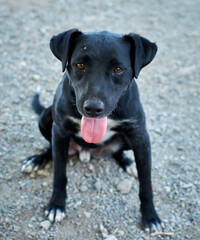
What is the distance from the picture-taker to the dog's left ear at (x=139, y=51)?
2.97m

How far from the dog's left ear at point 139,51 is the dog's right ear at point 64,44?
1.69 feet

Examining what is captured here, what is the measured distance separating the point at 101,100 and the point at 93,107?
0.10 m

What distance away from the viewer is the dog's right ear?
2.97 meters

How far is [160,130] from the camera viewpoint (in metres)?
4.76

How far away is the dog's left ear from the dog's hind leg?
1.40 metres

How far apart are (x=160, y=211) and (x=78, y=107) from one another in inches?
63.7

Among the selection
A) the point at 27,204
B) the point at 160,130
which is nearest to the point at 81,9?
the point at 160,130

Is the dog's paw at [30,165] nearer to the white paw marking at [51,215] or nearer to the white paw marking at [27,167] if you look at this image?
the white paw marking at [27,167]

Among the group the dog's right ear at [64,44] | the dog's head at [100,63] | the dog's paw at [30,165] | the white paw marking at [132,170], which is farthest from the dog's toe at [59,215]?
the dog's right ear at [64,44]

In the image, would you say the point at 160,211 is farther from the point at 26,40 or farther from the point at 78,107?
the point at 26,40

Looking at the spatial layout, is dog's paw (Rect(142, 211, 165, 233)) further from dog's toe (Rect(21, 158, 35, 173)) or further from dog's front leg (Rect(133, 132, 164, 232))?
dog's toe (Rect(21, 158, 35, 173))

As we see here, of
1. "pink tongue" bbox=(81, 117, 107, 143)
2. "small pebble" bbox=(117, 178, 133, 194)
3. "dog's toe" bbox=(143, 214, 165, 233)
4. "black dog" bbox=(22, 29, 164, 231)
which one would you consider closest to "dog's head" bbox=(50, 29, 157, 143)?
"black dog" bbox=(22, 29, 164, 231)

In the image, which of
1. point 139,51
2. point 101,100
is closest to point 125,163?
point 101,100

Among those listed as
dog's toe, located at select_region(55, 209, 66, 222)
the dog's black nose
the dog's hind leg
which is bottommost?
dog's toe, located at select_region(55, 209, 66, 222)
